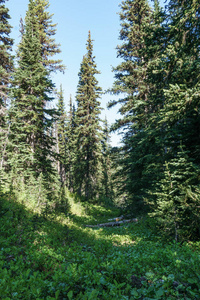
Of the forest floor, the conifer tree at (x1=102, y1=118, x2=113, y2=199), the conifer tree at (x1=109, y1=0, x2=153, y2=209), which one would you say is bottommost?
the forest floor

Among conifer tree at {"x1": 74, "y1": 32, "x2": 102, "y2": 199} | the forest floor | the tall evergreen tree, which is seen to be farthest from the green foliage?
A: conifer tree at {"x1": 74, "y1": 32, "x2": 102, "y2": 199}

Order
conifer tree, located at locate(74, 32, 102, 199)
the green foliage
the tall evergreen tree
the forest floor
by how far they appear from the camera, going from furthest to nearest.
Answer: conifer tree, located at locate(74, 32, 102, 199)
the tall evergreen tree
the green foliage
the forest floor

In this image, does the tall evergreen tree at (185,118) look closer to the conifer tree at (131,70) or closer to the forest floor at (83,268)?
the forest floor at (83,268)

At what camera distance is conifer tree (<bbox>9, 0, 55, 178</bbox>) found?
12.0 m

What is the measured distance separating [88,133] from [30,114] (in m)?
10.7

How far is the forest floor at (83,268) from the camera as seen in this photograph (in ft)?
9.02

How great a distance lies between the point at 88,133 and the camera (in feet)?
74.2

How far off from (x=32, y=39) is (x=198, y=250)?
629 inches

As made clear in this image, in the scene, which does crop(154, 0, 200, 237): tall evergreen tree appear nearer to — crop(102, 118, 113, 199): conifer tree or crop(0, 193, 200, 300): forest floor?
crop(0, 193, 200, 300): forest floor

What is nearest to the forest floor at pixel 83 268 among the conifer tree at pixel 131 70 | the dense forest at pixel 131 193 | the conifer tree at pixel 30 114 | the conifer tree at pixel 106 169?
the dense forest at pixel 131 193

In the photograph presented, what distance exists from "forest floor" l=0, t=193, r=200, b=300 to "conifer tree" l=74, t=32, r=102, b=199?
14.4 metres

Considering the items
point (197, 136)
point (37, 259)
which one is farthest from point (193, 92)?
point (37, 259)

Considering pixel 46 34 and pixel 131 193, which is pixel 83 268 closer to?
pixel 131 193

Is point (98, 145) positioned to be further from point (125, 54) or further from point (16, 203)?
point (16, 203)
